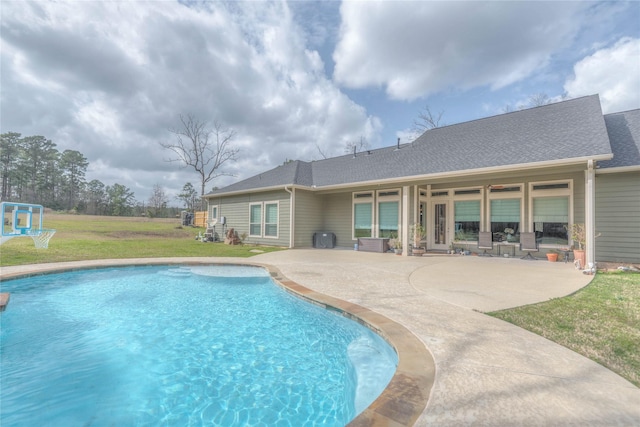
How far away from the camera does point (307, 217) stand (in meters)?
12.8

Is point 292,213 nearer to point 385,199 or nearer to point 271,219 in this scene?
point 271,219

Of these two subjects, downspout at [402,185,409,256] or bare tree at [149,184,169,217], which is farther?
bare tree at [149,184,169,217]

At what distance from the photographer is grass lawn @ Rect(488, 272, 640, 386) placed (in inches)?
92.7

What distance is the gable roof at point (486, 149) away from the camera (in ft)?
25.1

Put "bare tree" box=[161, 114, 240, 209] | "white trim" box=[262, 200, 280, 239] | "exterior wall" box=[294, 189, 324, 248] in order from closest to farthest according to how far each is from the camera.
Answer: "exterior wall" box=[294, 189, 324, 248] → "white trim" box=[262, 200, 280, 239] → "bare tree" box=[161, 114, 240, 209]

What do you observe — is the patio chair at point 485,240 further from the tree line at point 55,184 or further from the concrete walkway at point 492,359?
the tree line at point 55,184

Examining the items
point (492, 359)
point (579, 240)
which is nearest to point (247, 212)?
point (579, 240)

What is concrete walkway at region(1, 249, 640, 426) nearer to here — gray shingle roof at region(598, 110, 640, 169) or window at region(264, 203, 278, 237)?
gray shingle roof at region(598, 110, 640, 169)

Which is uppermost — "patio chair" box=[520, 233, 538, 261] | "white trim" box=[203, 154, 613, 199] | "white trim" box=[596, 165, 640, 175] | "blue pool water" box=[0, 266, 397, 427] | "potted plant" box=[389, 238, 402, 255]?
"white trim" box=[203, 154, 613, 199]

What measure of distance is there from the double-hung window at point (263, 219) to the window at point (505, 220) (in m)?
8.74

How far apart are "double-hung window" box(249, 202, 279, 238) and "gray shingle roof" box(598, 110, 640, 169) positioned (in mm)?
11362

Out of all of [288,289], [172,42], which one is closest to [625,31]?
[288,289]

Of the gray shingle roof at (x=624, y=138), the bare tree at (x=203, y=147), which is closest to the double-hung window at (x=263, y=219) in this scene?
the gray shingle roof at (x=624, y=138)

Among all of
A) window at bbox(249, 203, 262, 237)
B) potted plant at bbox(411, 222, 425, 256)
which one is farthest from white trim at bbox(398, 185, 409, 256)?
window at bbox(249, 203, 262, 237)
